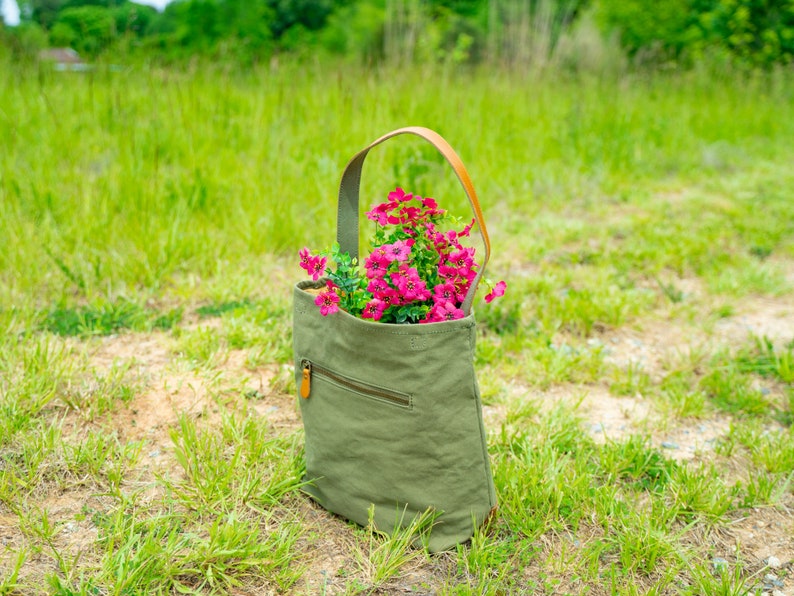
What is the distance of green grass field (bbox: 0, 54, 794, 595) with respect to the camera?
165 cm

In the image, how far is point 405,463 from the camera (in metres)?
1.61

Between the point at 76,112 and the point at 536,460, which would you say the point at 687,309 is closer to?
the point at 536,460

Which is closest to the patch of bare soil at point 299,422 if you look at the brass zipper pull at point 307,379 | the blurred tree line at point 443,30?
the brass zipper pull at point 307,379

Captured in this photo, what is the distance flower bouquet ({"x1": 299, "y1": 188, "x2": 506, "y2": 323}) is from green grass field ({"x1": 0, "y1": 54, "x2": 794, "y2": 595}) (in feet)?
1.81

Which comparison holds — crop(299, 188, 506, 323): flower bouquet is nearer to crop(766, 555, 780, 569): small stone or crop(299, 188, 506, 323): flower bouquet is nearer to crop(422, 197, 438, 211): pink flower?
crop(422, 197, 438, 211): pink flower

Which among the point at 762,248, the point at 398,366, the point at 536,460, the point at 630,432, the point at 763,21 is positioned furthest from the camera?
the point at 763,21

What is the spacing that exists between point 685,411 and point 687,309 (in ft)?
3.33

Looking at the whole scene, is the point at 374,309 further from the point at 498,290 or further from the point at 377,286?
the point at 498,290

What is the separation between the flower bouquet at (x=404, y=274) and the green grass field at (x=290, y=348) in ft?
1.81

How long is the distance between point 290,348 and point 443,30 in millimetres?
10701

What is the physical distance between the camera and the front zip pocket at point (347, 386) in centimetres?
156

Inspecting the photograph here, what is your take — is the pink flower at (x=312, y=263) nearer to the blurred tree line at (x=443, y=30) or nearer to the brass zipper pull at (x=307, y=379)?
the brass zipper pull at (x=307, y=379)

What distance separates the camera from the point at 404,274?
1.62 metres

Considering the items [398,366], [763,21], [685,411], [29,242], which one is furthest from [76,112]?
[763,21]
